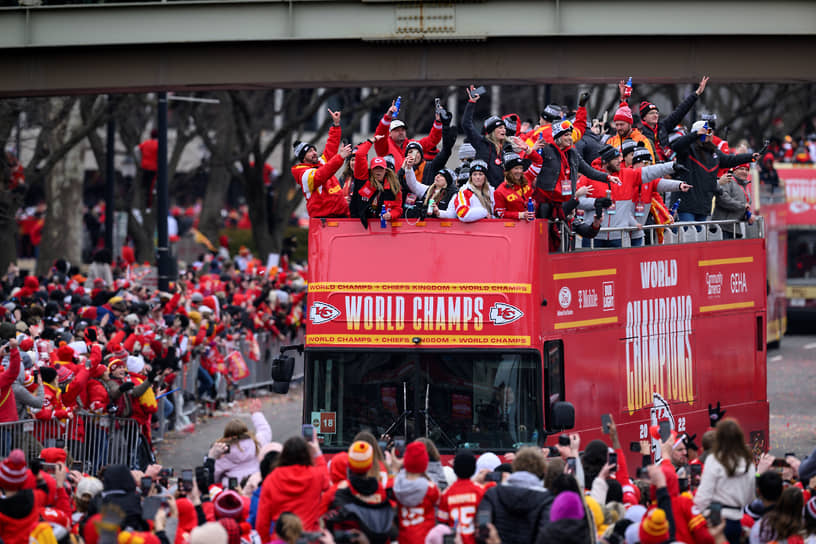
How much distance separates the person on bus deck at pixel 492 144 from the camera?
14.2 m

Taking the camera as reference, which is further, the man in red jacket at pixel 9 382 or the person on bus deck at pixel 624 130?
the person on bus deck at pixel 624 130

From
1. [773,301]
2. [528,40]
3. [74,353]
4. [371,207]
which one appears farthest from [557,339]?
[773,301]

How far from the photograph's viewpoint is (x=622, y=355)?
47.9 feet

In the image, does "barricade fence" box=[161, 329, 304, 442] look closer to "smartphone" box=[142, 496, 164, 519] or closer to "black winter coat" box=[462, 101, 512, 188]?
"black winter coat" box=[462, 101, 512, 188]

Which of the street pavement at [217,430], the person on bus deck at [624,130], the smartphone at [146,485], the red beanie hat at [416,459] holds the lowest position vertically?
the street pavement at [217,430]

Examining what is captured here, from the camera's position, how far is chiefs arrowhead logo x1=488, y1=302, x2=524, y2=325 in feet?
41.0

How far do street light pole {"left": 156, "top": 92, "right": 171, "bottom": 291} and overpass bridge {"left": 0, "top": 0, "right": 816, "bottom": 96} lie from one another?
14.5 ft

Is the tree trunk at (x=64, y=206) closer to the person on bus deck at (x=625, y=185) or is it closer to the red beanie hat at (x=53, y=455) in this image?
the person on bus deck at (x=625, y=185)

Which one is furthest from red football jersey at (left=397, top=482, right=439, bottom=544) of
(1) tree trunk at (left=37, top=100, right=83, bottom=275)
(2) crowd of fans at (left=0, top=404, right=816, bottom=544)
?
(1) tree trunk at (left=37, top=100, right=83, bottom=275)

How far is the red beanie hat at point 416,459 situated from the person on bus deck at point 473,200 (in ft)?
13.4

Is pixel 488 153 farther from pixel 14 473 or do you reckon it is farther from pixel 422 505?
pixel 14 473

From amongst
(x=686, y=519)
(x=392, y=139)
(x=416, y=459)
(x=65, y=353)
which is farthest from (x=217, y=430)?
(x=686, y=519)

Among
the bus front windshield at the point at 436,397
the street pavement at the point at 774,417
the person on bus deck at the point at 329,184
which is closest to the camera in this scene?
the bus front windshield at the point at 436,397

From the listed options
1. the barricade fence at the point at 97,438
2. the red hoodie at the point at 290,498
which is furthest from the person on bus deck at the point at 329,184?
the red hoodie at the point at 290,498
